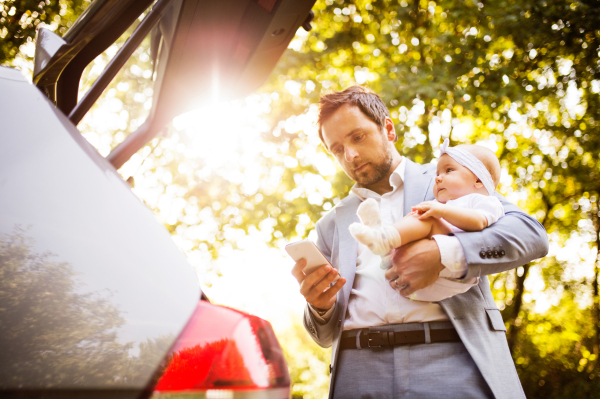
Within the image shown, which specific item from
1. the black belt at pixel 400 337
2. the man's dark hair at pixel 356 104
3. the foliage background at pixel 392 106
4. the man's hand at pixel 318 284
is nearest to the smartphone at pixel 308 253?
the man's hand at pixel 318 284

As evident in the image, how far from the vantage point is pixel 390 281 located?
1747 millimetres

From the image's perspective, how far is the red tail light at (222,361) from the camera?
0.86 metres

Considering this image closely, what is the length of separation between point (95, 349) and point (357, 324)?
1.26 m

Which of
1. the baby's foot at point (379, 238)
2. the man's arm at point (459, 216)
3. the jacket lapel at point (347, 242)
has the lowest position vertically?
the jacket lapel at point (347, 242)

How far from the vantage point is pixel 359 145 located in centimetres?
231

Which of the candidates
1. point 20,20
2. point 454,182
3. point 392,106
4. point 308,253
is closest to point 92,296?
point 308,253

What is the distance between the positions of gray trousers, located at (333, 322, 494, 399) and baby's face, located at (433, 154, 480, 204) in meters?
0.56

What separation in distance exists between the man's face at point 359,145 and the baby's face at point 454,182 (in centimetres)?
43

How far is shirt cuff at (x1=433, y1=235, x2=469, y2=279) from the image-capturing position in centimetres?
153

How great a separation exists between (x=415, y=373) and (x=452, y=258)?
1.67 feet


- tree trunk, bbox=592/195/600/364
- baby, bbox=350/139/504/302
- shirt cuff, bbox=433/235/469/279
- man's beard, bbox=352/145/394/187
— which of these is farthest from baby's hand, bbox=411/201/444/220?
tree trunk, bbox=592/195/600/364

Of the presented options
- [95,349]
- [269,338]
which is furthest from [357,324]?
[95,349]

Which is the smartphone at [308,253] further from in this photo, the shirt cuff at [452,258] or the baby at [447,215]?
the shirt cuff at [452,258]

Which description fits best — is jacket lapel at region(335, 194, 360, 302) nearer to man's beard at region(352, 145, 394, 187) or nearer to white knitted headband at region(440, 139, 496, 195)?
man's beard at region(352, 145, 394, 187)
